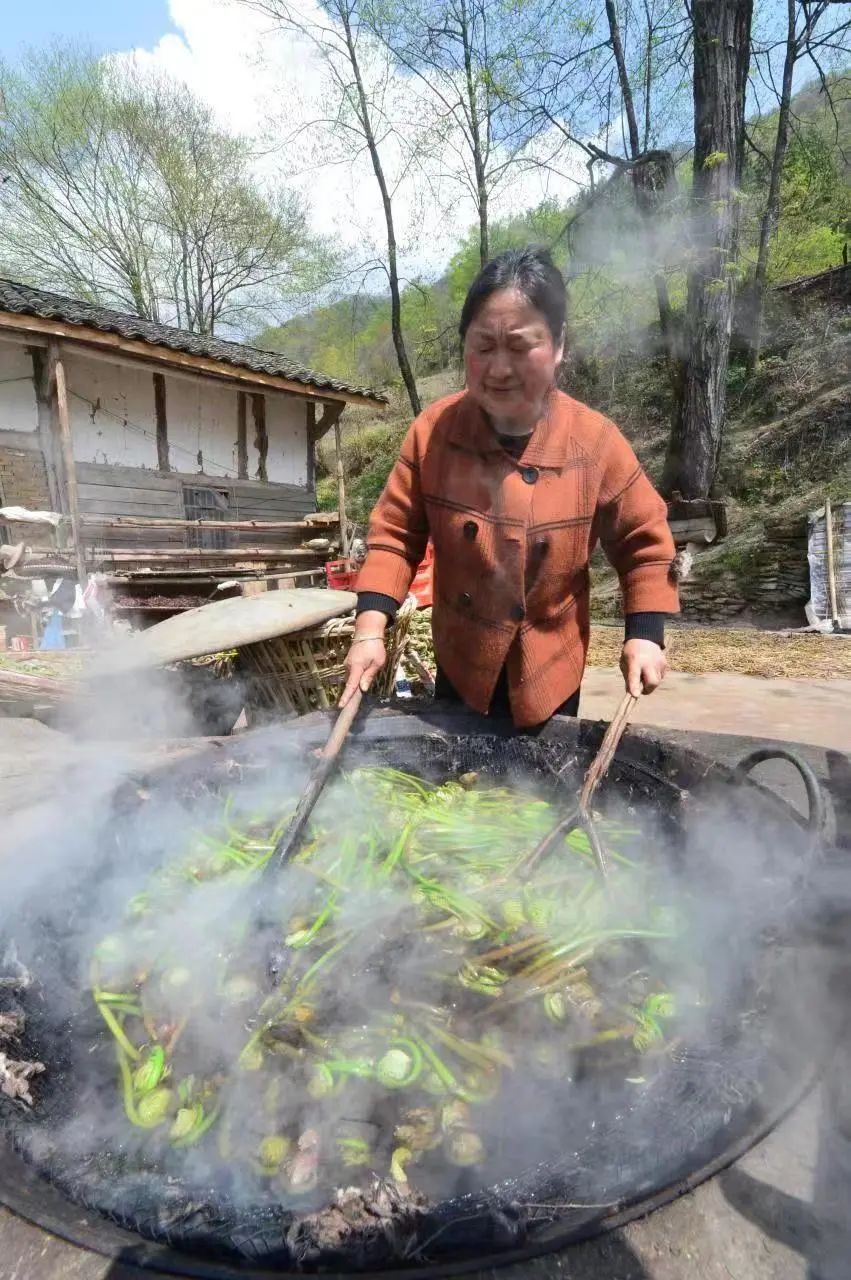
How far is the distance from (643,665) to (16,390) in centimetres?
1089

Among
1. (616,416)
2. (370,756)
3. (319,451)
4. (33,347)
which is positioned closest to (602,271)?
(616,416)

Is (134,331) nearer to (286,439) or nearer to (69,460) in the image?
(69,460)

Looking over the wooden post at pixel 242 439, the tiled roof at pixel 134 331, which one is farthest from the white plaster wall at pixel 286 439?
the tiled roof at pixel 134 331

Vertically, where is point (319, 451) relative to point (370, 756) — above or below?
above

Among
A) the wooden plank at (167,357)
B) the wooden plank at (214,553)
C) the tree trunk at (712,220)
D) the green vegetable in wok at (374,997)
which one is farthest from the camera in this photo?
the wooden plank at (214,553)

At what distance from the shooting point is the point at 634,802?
2062 mm

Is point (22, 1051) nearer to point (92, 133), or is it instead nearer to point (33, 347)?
point (33, 347)

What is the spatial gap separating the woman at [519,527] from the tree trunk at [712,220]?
9.33 m

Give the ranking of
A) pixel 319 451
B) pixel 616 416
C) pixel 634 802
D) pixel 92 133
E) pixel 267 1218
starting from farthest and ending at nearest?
pixel 319 451, pixel 92 133, pixel 616 416, pixel 634 802, pixel 267 1218

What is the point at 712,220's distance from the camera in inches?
376

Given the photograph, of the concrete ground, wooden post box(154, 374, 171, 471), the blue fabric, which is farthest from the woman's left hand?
wooden post box(154, 374, 171, 471)

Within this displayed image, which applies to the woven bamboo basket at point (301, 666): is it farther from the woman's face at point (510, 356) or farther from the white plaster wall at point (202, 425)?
the white plaster wall at point (202, 425)

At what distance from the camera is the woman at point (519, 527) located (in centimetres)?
201

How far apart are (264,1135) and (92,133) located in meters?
27.6
